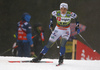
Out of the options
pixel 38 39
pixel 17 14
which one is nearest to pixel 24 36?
pixel 38 39

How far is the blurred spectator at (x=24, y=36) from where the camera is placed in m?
5.27

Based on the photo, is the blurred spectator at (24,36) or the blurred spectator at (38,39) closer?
the blurred spectator at (24,36)

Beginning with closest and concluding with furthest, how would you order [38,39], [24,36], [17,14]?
1. [24,36]
2. [38,39]
3. [17,14]

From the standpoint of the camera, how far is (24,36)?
5.47 meters

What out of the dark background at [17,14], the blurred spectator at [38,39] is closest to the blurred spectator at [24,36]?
the blurred spectator at [38,39]

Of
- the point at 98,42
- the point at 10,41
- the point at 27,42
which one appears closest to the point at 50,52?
the point at 10,41

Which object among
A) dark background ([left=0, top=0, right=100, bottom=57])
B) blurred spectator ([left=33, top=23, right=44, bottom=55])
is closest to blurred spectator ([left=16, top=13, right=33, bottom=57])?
blurred spectator ([left=33, top=23, right=44, bottom=55])

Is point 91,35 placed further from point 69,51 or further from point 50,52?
A: point 69,51

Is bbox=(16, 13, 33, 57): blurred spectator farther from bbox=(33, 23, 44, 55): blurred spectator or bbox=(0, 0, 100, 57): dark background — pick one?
bbox=(0, 0, 100, 57): dark background

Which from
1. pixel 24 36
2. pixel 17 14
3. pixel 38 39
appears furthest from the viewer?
pixel 17 14

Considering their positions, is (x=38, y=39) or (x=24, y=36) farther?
(x=38, y=39)

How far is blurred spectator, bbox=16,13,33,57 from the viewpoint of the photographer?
17.3 ft

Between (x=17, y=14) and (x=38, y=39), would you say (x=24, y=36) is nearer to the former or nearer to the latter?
(x=38, y=39)

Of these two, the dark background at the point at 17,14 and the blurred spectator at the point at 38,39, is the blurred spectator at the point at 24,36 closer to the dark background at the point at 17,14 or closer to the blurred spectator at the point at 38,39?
the blurred spectator at the point at 38,39
